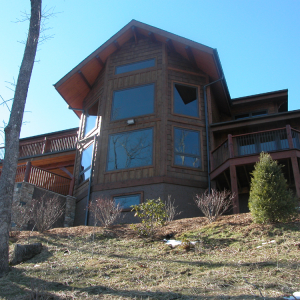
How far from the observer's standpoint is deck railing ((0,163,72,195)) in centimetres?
1393

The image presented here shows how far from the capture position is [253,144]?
14055mm

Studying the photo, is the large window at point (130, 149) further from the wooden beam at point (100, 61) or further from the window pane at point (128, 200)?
the wooden beam at point (100, 61)

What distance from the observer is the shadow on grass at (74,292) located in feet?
17.8

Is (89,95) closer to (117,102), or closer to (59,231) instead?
(117,102)

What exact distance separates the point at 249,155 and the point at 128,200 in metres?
4.26

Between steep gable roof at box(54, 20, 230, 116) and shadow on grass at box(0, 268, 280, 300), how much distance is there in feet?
34.4

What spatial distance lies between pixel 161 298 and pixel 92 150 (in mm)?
10069

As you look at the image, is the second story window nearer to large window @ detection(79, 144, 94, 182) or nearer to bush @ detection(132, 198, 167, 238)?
large window @ detection(79, 144, 94, 182)

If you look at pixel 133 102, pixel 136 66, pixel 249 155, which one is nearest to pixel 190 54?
pixel 136 66

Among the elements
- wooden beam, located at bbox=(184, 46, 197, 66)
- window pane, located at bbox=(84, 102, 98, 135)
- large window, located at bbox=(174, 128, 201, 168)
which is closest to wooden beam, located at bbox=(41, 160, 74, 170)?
window pane, located at bbox=(84, 102, 98, 135)

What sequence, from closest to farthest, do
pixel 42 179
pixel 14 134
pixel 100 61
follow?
1. pixel 14 134
2. pixel 42 179
3. pixel 100 61

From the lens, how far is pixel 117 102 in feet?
49.3

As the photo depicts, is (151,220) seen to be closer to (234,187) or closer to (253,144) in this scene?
(234,187)

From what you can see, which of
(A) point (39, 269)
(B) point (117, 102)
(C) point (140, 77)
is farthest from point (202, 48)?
(A) point (39, 269)
